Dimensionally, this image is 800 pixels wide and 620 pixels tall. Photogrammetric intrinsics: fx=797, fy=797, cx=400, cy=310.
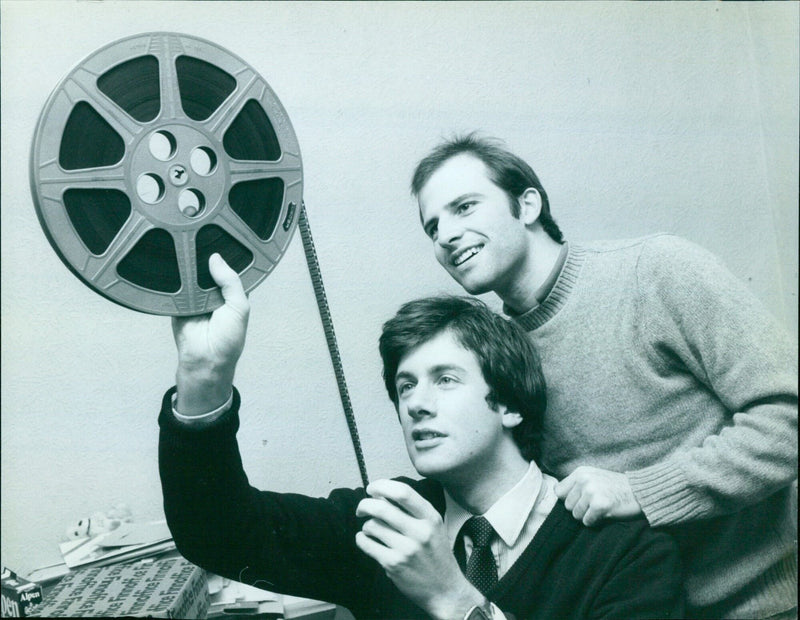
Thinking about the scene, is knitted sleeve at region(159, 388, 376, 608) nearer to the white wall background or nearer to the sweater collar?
the white wall background

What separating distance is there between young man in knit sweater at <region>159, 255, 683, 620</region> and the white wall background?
16 cm

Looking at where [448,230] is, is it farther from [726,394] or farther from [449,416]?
[726,394]

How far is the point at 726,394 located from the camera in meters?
1.53

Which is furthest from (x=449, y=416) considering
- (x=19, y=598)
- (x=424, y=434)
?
(x=19, y=598)

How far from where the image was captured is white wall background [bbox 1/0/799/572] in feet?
5.18

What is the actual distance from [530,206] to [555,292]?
0.68 feet

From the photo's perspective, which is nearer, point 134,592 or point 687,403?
point 134,592

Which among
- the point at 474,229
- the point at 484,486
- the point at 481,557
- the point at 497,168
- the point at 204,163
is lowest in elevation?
the point at 481,557

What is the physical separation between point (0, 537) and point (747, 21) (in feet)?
6.57

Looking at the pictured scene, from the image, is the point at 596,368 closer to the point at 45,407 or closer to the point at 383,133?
the point at 383,133

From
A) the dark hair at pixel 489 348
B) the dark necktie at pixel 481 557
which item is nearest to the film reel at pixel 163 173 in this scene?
the dark hair at pixel 489 348

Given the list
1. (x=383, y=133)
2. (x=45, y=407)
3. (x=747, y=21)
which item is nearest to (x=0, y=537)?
(x=45, y=407)

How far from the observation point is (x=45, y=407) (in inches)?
62.2

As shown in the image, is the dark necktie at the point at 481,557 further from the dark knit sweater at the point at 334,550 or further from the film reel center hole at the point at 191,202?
the film reel center hole at the point at 191,202
